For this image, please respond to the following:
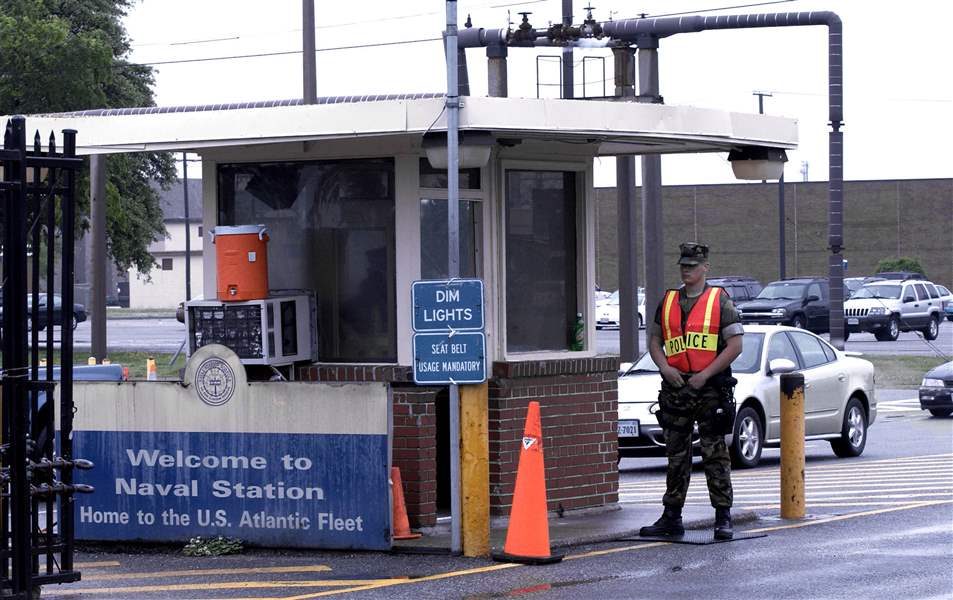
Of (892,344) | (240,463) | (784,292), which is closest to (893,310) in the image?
(892,344)

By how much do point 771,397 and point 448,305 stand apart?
7.72 metres

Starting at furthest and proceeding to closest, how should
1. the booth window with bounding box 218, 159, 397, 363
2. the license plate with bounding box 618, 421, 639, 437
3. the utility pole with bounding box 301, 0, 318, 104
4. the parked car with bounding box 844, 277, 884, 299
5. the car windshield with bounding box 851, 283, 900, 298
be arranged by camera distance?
1. the parked car with bounding box 844, 277, 884, 299
2. the car windshield with bounding box 851, 283, 900, 298
3. the utility pole with bounding box 301, 0, 318, 104
4. the license plate with bounding box 618, 421, 639, 437
5. the booth window with bounding box 218, 159, 397, 363

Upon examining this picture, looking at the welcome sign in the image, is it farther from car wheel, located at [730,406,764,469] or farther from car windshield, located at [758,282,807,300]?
car windshield, located at [758,282,807,300]

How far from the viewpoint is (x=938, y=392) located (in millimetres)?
24641

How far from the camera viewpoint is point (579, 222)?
1255 centimetres

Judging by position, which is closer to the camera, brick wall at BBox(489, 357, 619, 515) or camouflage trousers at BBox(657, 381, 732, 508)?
camouflage trousers at BBox(657, 381, 732, 508)

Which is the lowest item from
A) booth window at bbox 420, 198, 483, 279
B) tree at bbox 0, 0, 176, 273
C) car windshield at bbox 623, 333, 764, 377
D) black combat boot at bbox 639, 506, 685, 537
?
black combat boot at bbox 639, 506, 685, 537

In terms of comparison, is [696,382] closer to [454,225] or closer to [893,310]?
[454,225]

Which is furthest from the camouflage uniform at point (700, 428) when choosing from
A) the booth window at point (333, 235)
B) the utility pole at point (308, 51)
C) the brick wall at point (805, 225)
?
the brick wall at point (805, 225)

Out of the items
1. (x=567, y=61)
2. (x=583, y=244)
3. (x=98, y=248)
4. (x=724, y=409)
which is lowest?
(x=724, y=409)

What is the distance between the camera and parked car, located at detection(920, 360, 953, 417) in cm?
2458

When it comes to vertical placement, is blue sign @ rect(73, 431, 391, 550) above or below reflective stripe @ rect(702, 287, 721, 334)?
below

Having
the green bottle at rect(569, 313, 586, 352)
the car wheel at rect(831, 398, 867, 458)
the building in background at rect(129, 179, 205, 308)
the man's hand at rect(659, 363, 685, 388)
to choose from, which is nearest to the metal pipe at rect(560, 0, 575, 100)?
the green bottle at rect(569, 313, 586, 352)

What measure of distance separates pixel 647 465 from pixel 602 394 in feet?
19.9
